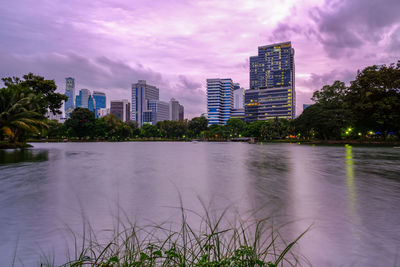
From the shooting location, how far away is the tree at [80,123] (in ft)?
267

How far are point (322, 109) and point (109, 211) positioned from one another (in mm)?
59621

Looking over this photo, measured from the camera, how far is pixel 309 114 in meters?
59.9

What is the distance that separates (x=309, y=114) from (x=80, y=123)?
70.8 meters

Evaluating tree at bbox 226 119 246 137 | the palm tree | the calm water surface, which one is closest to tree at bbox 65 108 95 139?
the palm tree

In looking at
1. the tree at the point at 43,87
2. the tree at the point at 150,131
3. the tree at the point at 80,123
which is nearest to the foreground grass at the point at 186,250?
the tree at the point at 43,87

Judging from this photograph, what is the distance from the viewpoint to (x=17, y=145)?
30.4m

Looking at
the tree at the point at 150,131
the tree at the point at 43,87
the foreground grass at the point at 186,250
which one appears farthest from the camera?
the tree at the point at 150,131

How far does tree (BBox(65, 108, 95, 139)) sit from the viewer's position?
3199 inches

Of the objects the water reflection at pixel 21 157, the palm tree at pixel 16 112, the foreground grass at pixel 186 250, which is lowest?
the water reflection at pixel 21 157

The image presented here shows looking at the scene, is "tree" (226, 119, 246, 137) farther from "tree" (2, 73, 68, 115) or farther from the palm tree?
the palm tree

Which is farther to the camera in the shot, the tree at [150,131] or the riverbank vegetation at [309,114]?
the tree at [150,131]

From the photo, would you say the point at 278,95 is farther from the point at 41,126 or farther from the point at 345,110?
the point at 41,126

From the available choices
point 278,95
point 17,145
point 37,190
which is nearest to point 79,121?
point 17,145

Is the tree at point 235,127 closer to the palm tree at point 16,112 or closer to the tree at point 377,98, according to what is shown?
the tree at point 377,98
